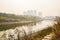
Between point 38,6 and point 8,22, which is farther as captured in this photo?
point 38,6

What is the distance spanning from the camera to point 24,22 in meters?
1.67

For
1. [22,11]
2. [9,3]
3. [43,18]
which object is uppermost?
[9,3]

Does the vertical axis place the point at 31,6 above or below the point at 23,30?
above

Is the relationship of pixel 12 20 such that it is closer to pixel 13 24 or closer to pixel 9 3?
pixel 13 24

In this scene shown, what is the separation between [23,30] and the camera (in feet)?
5.40

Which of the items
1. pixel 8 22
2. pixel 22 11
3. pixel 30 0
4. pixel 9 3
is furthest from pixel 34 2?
pixel 8 22

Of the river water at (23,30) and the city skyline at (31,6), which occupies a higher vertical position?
the city skyline at (31,6)

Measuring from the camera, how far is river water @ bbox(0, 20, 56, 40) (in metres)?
1.56

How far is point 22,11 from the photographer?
1679 mm

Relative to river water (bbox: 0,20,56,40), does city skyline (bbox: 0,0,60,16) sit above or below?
above

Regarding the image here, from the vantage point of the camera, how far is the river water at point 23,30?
1.56 meters

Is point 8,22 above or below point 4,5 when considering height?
below

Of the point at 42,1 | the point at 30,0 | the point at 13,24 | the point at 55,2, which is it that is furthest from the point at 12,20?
the point at 55,2

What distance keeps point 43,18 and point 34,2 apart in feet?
0.86
